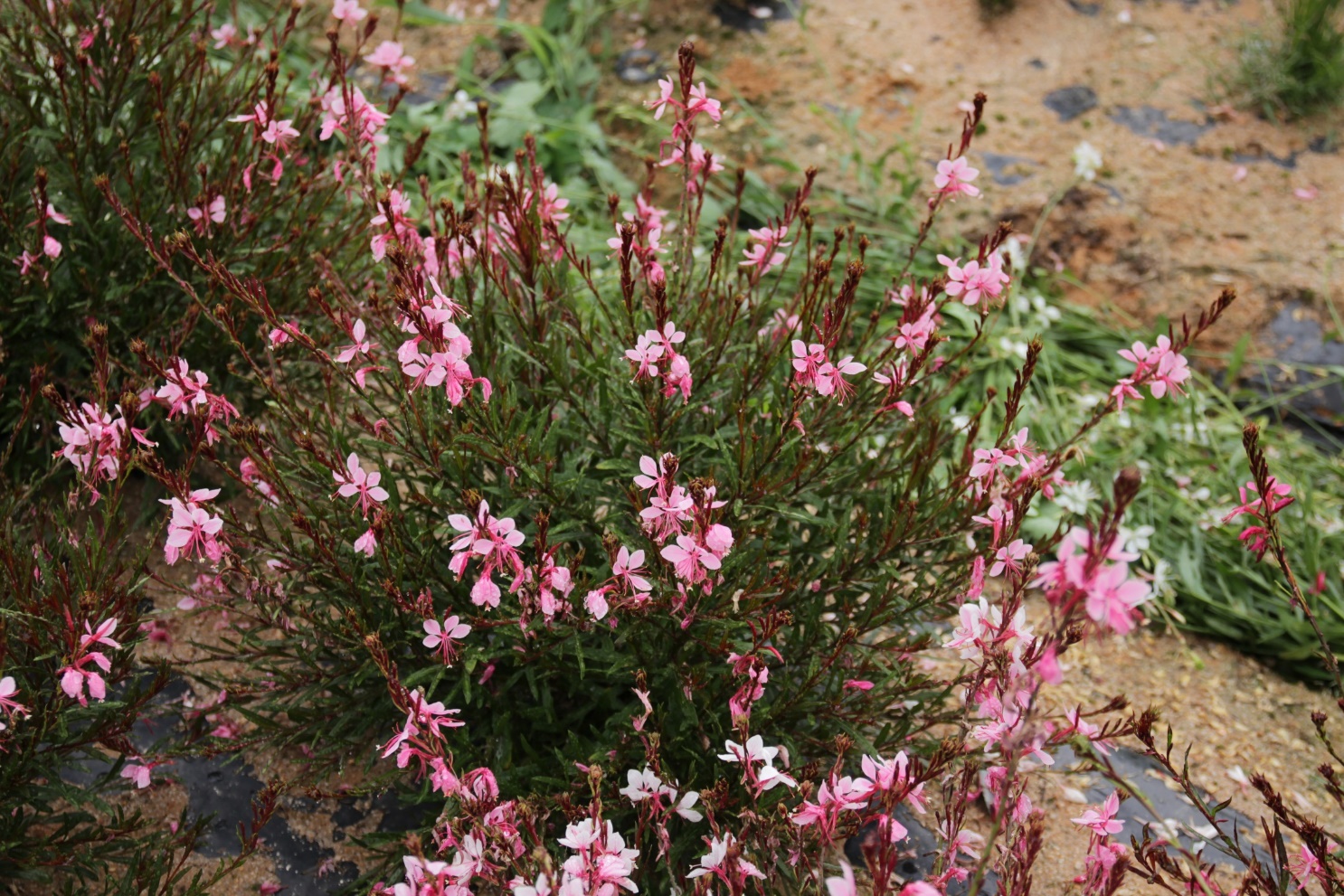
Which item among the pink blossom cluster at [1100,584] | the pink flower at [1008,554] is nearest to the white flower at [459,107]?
the pink flower at [1008,554]

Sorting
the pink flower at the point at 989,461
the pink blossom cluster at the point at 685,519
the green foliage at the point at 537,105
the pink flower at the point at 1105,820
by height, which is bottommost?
the green foliage at the point at 537,105

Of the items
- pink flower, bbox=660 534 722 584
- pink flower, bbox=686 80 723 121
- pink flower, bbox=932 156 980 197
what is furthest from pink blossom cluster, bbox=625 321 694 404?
pink flower, bbox=932 156 980 197

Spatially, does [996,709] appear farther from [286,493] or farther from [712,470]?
[286,493]

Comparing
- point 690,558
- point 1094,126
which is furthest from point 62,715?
point 1094,126

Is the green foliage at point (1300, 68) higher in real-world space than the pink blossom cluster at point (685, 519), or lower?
lower

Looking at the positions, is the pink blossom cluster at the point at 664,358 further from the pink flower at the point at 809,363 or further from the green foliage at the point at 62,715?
the green foliage at the point at 62,715

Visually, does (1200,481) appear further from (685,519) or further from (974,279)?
(685,519)

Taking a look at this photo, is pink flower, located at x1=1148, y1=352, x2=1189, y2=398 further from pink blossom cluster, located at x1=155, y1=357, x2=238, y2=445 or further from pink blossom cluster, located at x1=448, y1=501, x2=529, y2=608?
pink blossom cluster, located at x1=155, y1=357, x2=238, y2=445

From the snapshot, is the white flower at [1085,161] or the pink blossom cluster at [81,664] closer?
the pink blossom cluster at [81,664]
